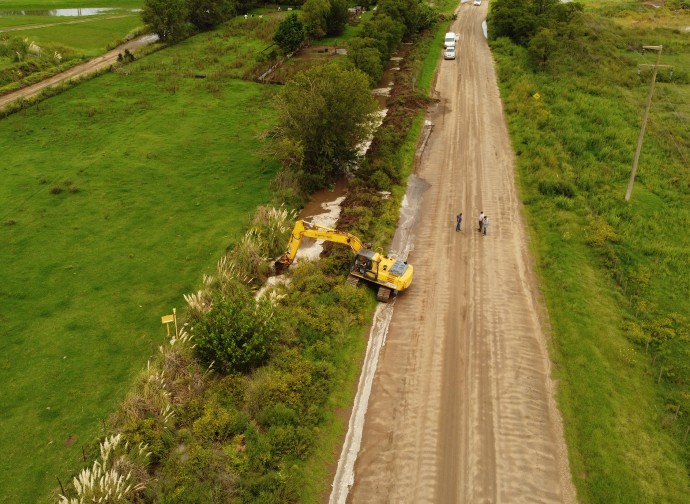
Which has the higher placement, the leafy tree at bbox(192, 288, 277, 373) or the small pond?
the small pond

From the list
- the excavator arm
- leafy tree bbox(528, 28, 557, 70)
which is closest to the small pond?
leafy tree bbox(528, 28, 557, 70)

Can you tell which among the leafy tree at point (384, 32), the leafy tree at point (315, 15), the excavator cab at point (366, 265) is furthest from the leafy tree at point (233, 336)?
the leafy tree at point (315, 15)

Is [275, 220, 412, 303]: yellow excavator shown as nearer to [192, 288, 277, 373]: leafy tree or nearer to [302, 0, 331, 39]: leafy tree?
[192, 288, 277, 373]: leafy tree

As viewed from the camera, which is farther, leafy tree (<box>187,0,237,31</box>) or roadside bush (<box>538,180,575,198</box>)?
leafy tree (<box>187,0,237,31</box>)

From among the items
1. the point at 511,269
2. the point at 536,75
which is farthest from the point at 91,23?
the point at 511,269

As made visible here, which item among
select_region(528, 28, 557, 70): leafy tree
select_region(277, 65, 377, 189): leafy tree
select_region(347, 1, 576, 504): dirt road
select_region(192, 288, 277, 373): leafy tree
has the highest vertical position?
select_region(528, 28, 557, 70): leafy tree

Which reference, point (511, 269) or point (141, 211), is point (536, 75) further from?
point (141, 211)
